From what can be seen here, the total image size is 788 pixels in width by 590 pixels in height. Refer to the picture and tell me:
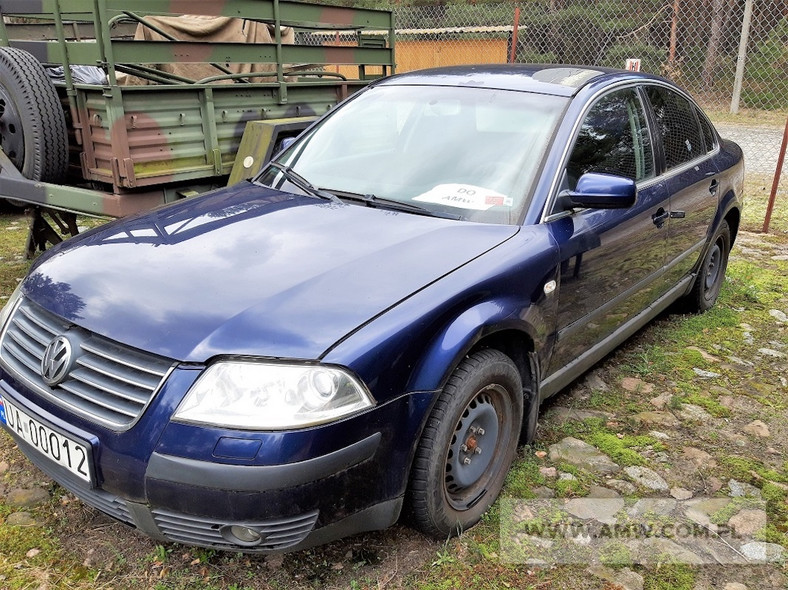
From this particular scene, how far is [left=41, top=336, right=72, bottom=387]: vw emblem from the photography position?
2207 millimetres

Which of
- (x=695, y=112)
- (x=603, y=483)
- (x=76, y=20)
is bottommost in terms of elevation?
(x=603, y=483)

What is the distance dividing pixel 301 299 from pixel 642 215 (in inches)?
80.4

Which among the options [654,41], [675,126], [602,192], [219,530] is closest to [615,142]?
[602,192]

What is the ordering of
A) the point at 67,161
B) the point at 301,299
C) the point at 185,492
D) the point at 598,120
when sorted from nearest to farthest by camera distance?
the point at 185,492 → the point at 301,299 → the point at 598,120 → the point at 67,161

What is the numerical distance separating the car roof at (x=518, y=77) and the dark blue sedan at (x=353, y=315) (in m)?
0.02

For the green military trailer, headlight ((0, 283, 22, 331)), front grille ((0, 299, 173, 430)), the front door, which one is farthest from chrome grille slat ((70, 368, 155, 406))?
the green military trailer

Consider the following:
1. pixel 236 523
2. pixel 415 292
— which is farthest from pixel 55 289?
pixel 415 292

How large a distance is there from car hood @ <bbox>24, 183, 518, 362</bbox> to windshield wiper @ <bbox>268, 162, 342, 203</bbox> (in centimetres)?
10

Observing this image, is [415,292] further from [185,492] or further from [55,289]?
[55,289]

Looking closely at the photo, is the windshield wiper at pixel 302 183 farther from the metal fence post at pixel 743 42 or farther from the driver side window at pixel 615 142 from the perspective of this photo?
the metal fence post at pixel 743 42

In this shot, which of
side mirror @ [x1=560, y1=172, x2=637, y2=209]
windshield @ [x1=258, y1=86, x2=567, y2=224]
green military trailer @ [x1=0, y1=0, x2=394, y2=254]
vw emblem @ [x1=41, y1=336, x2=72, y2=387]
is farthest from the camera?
green military trailer @ [x1=0, y1=0, x2=394, y2=254]

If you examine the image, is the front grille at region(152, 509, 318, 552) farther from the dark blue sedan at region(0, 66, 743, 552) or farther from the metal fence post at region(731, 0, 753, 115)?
the metal fence post at region(731, 0, 753, 115)

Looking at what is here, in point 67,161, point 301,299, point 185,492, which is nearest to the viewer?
point 185,492

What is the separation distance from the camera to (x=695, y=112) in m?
4.52
